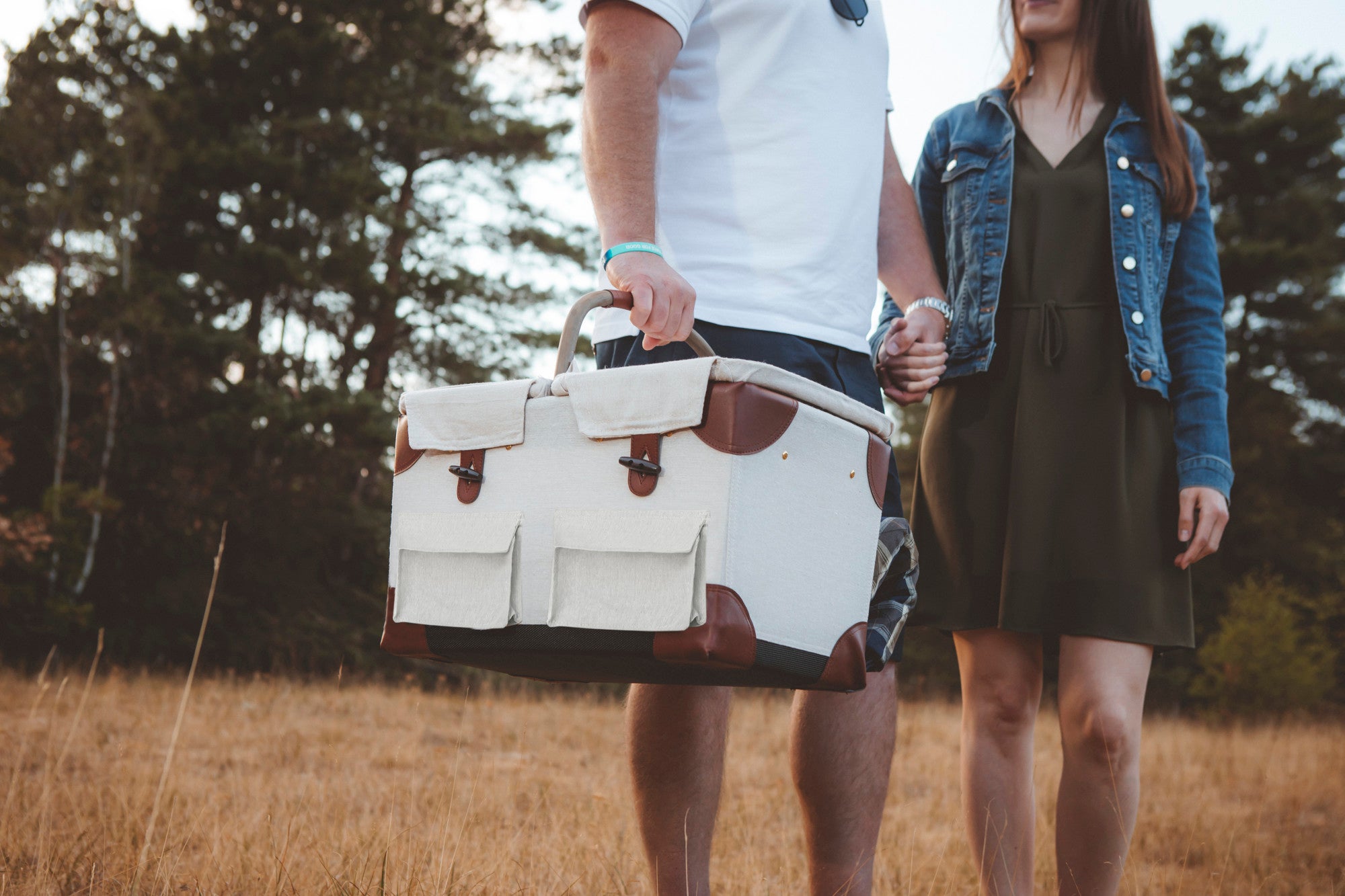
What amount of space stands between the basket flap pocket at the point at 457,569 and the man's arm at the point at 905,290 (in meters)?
0.85

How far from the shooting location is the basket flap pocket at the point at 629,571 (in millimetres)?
1091

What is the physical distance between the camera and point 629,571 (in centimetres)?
114

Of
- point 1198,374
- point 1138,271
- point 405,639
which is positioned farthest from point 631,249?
point 1198,374

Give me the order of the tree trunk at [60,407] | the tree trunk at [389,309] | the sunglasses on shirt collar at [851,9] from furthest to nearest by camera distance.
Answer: the tree trunk at [389,309], the tree trunk at [60,407], the sunglasses on shirt collar at [851,9]

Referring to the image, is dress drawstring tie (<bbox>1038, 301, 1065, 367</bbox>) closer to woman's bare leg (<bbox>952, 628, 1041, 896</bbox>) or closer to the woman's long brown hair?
the woman's long brown hair

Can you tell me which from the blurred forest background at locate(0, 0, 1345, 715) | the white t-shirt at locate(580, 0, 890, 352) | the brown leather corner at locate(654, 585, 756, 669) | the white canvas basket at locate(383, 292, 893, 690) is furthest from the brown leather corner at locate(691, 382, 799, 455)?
the blurred forest background at locate(0, 0, 1345, 715)

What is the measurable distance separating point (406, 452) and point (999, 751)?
1266mm

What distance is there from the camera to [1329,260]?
1581cm

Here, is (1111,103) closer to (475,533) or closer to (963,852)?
(475,533)

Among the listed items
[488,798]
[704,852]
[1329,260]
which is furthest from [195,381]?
[1329,260]

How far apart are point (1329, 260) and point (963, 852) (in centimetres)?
1641

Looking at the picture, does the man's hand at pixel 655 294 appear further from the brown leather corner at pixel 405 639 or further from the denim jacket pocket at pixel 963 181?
the denim jacket pocket at pixel 963 181

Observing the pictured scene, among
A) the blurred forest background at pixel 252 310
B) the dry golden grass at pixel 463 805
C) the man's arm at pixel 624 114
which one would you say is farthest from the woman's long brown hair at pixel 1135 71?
the blurred forest background at pixel 252 310

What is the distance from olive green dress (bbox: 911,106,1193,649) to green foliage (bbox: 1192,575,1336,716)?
12954 millimetres
